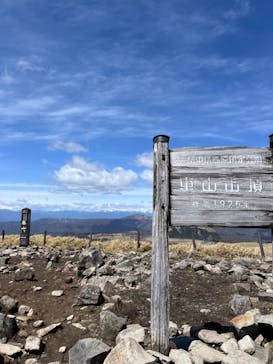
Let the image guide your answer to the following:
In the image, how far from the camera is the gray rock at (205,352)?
613cm

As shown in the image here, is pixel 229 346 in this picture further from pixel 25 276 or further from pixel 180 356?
pixel 25 276

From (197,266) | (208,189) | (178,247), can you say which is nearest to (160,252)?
(208,189)

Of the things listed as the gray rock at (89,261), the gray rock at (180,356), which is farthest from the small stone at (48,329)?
the gray rock at (89,261)

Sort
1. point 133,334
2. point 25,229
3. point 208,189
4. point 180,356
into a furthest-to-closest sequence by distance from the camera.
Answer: point 25,229, point 133,334, point 208,189, point 180,356

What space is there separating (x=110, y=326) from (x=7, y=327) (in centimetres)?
269

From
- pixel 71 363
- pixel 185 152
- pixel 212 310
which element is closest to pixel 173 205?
pixel 185 152

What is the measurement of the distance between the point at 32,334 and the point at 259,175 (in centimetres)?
666

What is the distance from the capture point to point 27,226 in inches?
1121

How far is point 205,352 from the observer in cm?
628

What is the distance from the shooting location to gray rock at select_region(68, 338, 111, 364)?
20.7ft

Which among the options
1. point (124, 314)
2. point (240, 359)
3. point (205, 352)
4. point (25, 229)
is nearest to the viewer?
point (240, 359)

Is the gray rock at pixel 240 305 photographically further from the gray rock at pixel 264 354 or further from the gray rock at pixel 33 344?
the gray rock at pixel 33 344

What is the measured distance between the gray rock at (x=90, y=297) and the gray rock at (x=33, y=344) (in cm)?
225

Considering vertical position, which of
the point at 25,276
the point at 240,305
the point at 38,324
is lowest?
the point at 38,324
